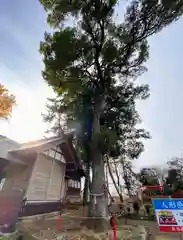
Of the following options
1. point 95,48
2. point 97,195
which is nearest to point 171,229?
point 97,195

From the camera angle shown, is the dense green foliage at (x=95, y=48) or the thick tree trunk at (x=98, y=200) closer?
the thick tree trunk at (x=98, y=200)

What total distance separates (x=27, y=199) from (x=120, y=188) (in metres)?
17.1

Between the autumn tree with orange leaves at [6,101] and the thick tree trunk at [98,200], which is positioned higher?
the autumn tree with orange leaves at [6,101]

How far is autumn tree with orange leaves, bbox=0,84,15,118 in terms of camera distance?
16.4 meters

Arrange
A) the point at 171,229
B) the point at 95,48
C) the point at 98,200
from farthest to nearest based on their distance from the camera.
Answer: the point at 95,48, the point at 98,200, the point at 171,229

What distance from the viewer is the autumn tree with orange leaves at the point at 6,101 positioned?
16.4m

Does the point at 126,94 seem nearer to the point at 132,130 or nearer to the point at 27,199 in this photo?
the point at 132,130

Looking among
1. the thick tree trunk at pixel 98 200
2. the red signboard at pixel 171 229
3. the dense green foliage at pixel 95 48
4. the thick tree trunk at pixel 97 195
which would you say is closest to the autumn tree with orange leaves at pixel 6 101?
the dense green foliage at pixel 95 48

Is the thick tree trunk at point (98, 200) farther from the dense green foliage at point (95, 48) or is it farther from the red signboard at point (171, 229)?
the red signboard at point (171, 229)

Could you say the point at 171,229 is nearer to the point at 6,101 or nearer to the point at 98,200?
the point at 98,200

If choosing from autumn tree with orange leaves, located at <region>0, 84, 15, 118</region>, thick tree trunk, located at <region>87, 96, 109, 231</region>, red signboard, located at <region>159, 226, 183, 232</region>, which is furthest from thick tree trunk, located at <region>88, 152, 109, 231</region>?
autumn tree with orange leaves, located at <region>0, 84, 15, 118</region>

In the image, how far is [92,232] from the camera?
5641 mm

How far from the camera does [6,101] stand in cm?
1689

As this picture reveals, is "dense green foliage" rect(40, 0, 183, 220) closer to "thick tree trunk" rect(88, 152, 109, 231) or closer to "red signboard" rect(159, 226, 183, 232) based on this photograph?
"thick tree trunk" rect(88, 152, 109, 231)
